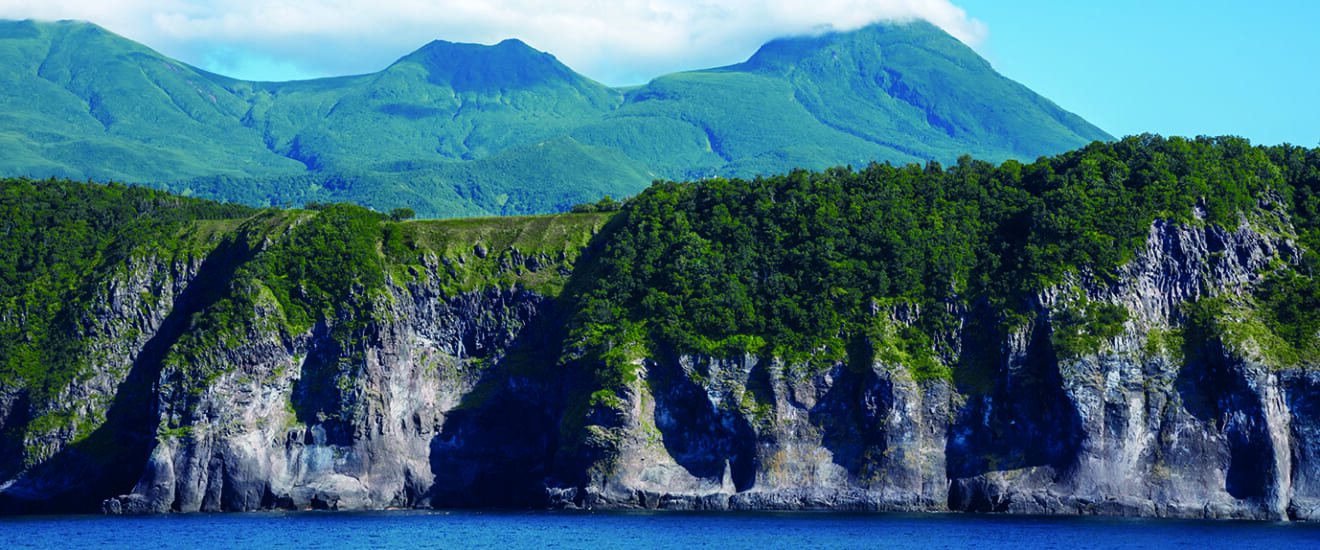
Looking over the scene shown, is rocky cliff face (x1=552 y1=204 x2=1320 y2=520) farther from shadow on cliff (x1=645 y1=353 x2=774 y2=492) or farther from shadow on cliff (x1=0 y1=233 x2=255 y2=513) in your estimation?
shadow on cliff (x1=0 y1=233 x2=255 y2=513)

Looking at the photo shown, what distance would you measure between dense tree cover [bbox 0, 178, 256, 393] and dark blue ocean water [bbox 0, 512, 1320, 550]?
1988 cm

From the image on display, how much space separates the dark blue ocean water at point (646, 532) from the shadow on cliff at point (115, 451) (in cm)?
655

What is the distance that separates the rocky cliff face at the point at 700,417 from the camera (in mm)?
105188

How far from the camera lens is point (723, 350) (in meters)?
116

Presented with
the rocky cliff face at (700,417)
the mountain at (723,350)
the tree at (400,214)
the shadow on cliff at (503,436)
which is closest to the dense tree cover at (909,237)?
the mountain at (723,350)

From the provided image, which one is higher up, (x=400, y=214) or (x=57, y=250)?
(x=400, y=214)

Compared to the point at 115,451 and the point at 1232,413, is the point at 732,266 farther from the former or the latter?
the point at 115,451

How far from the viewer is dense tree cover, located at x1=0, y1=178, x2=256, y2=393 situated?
403 ft

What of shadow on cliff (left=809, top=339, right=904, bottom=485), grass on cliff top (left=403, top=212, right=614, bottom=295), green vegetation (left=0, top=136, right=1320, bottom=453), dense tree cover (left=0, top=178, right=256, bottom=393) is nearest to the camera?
shadow on cliff (left=809, top=339, right=904, bottom=485)

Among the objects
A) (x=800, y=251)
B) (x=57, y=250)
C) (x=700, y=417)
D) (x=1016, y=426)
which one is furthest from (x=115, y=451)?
(x=1016, y=426)

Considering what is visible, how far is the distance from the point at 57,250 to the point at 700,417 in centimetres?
6228

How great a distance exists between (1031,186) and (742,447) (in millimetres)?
37405

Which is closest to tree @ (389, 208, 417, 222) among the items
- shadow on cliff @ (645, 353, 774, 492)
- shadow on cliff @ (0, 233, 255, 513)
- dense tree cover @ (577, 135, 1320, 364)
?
shadow on cliff @ (0, 233, 255, 513)

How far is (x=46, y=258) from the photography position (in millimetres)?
130750
